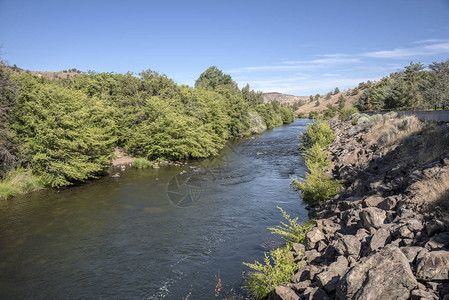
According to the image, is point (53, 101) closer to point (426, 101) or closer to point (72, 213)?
point (72, 213)

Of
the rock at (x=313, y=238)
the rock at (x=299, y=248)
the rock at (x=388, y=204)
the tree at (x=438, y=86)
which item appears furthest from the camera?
the tree at (x=438, y=86)

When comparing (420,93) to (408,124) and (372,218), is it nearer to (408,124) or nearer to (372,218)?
(408,124)

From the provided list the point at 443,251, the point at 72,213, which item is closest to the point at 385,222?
the point at 443,251

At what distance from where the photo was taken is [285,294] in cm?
825

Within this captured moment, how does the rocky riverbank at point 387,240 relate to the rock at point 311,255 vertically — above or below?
above

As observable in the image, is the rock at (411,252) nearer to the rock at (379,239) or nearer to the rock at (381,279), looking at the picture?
the rock at (381,279)

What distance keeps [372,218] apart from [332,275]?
3.44 m

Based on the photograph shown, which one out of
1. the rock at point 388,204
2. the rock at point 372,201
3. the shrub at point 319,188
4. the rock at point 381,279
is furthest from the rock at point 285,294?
the shrub at point 319,188

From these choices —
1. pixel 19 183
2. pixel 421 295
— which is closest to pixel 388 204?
pixel 421 295

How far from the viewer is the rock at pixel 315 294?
738cm

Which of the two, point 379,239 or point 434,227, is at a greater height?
point 434,227

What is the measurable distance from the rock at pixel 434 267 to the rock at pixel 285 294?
322cm

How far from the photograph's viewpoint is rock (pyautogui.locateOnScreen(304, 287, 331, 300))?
7.38 metres

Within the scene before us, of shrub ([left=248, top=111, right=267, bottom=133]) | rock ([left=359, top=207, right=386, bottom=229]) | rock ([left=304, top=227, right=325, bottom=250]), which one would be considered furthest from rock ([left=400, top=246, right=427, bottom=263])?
shrub ([left=248, top=111, right=267, bottom=133])
